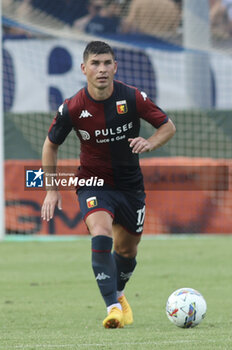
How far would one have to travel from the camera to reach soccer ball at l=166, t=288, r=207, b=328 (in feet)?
23.1

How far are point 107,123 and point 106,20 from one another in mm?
12357

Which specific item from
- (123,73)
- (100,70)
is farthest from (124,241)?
(123,73)

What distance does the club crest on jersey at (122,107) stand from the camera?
743 cm

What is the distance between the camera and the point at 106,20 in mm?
19391

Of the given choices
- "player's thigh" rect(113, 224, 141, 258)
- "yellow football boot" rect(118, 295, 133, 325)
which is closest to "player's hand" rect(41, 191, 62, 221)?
"player's thigh" rect(113, 224, 141, 258)

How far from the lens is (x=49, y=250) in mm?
14602

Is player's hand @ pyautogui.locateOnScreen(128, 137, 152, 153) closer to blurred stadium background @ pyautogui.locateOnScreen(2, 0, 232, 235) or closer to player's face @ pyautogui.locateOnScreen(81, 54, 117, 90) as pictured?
player's face @ pyautogui.locateOnScreen(81, 54, 117, 90)

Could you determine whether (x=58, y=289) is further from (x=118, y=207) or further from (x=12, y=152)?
(x=12, y=152)

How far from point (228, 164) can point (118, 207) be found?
8944 mm

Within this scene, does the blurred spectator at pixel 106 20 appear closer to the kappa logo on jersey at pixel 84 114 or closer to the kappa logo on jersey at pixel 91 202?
the kappa logo on jersey at pixel 84 114

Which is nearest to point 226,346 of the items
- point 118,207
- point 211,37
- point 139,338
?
point 139,338

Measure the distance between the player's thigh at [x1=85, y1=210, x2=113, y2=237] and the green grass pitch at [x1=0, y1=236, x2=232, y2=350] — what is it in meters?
0.82

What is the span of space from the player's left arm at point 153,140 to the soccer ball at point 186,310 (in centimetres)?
131

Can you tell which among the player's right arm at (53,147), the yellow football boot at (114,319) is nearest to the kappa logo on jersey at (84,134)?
the player's right arm at (53,147)
